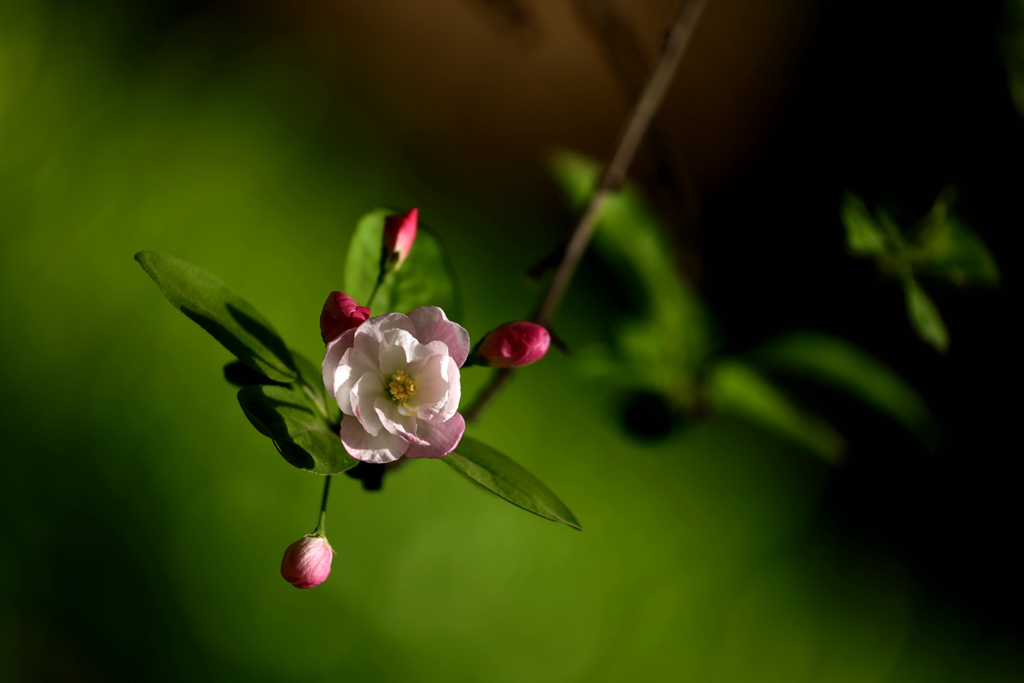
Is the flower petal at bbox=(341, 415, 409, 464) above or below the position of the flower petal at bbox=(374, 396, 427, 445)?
below

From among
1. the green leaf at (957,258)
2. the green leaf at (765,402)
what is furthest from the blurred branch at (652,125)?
the green leaf at (957,258)

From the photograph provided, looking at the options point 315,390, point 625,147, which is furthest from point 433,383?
point 625,147

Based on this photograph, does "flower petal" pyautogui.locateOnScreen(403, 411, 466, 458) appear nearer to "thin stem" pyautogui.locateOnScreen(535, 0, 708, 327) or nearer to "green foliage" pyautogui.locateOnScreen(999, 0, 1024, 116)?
"thin stem" pyautogui.locateOnScreen(535, 0, 708, 327)

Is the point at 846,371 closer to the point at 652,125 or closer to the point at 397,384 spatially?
the point at 652,125

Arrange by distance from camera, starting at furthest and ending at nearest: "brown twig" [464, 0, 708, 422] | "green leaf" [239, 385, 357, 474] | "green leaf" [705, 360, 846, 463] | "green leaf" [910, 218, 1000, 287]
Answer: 1. "green leaf" [705, 360, 846, 463]
2. "green leaf" [910, 218, 1000, 287]
3. "brown twig" [464, 0, 708, 422]
4. "green leaf" [239, 385, 357, 474]

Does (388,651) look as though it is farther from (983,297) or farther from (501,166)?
(983,297)

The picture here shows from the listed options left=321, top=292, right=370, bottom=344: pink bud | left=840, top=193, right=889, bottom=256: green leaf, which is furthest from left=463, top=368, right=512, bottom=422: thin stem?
left=840, top=193, right=889, bottom=256: green leaf

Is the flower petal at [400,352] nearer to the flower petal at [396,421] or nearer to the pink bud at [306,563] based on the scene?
the flower petal at [396,421]
